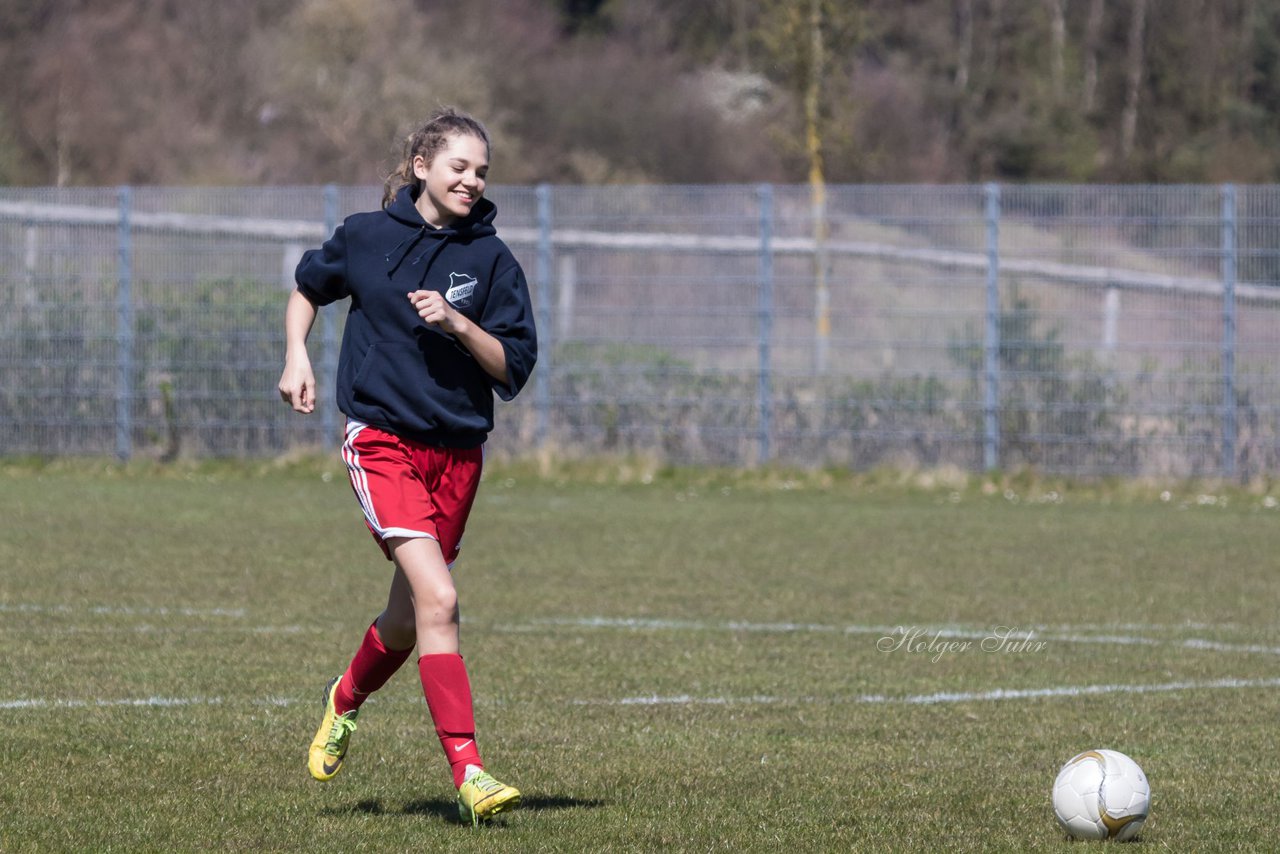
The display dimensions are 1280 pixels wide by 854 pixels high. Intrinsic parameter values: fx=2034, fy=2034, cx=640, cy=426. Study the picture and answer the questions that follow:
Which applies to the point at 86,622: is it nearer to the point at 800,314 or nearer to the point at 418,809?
the point at 418,809

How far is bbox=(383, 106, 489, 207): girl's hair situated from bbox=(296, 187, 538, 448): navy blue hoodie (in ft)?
0.23

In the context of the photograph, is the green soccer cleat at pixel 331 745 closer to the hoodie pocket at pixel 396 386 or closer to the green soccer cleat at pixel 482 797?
the green soccer cleat at pixel 482 797

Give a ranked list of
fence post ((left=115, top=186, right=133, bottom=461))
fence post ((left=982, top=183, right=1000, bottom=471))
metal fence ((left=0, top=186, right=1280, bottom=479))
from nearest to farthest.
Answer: metal fence ((left=0, top=186, right=1280, bottom=479)), fence post ((left=982, top=183, right=1000, bottom=471)), fence post ((left=115, top=186, right=133, bottom=461))

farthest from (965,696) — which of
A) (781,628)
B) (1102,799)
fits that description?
(1102,799)

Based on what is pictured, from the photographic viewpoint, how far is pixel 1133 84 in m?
60.7

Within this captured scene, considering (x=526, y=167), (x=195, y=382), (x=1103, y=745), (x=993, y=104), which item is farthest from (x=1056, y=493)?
(x=993, y=104)

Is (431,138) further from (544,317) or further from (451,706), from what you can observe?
(544,317)

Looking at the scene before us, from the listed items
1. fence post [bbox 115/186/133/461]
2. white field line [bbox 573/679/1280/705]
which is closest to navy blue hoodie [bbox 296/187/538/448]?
white field line [bbox 573/679/1280/705]

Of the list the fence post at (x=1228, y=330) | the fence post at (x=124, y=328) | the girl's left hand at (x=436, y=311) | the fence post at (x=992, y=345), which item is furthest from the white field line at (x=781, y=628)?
the fence post at (x=124, y=328)

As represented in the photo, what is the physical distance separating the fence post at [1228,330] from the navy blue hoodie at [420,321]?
1393 cm

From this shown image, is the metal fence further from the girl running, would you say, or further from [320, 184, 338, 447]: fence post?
the girl running

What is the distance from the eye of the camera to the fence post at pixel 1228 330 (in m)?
18.5

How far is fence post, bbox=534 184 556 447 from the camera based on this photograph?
1998 cm

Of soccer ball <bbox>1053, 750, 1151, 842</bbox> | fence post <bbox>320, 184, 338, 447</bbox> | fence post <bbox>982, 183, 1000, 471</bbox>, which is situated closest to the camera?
soccer ball <bbox>1053, 750, 1151, 842</bbox>
